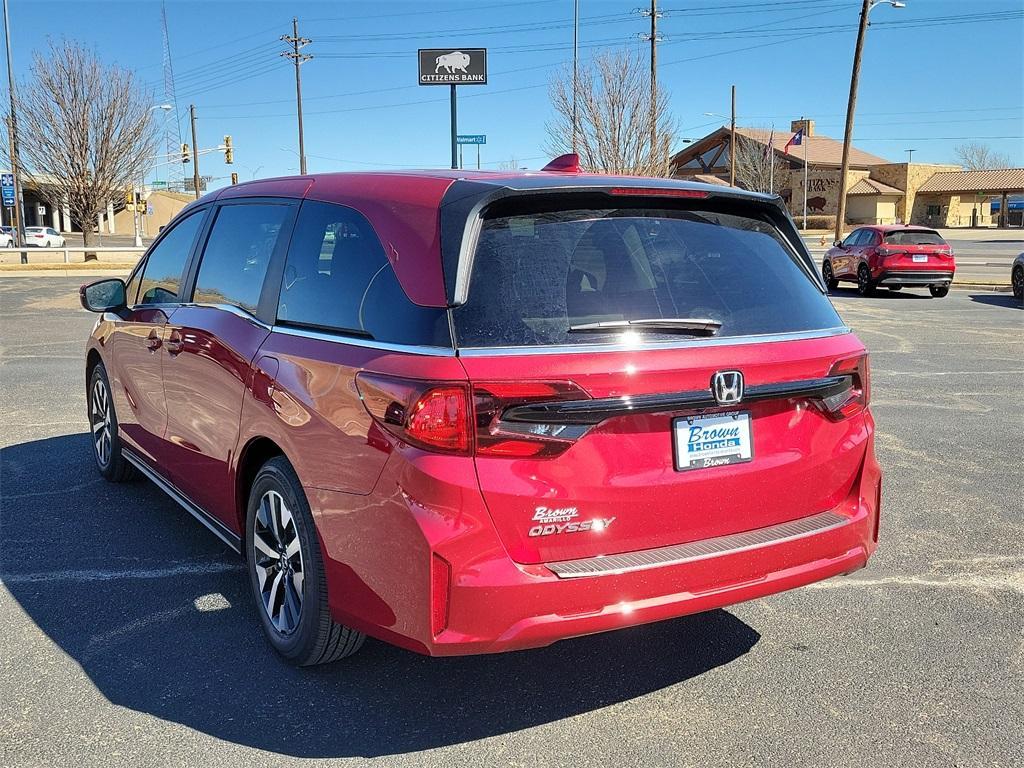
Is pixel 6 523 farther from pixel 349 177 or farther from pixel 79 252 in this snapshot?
pixel 79 252

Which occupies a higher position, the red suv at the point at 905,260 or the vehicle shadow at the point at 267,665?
the red suv at the point at 905,260

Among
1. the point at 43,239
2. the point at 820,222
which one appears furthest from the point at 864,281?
the point at 43,239

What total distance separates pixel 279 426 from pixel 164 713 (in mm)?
1024

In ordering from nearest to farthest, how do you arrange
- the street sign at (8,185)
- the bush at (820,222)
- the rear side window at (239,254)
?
the rear side window at (239,254) → the street sign at (8,185) → the bush at (820,222)

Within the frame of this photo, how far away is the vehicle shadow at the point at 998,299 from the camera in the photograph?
1894cm

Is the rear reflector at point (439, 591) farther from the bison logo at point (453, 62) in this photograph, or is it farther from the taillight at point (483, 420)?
the bison logo at point (453, 62)

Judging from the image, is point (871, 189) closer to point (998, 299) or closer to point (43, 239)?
point (998, 299)

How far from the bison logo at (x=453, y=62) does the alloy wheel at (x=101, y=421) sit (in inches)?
1154

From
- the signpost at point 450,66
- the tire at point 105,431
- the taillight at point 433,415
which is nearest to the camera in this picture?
the taillight at point 433,415

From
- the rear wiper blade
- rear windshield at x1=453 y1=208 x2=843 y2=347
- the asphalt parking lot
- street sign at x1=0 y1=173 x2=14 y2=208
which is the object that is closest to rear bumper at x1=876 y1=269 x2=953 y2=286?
the asphalt parking lot

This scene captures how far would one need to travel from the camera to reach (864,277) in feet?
72.0

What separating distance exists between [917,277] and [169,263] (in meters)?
19.5

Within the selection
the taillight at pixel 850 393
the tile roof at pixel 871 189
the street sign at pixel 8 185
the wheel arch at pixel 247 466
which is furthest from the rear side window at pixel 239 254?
the tile roof at pixel 871 189

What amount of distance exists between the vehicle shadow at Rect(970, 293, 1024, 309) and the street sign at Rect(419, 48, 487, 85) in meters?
18.9
